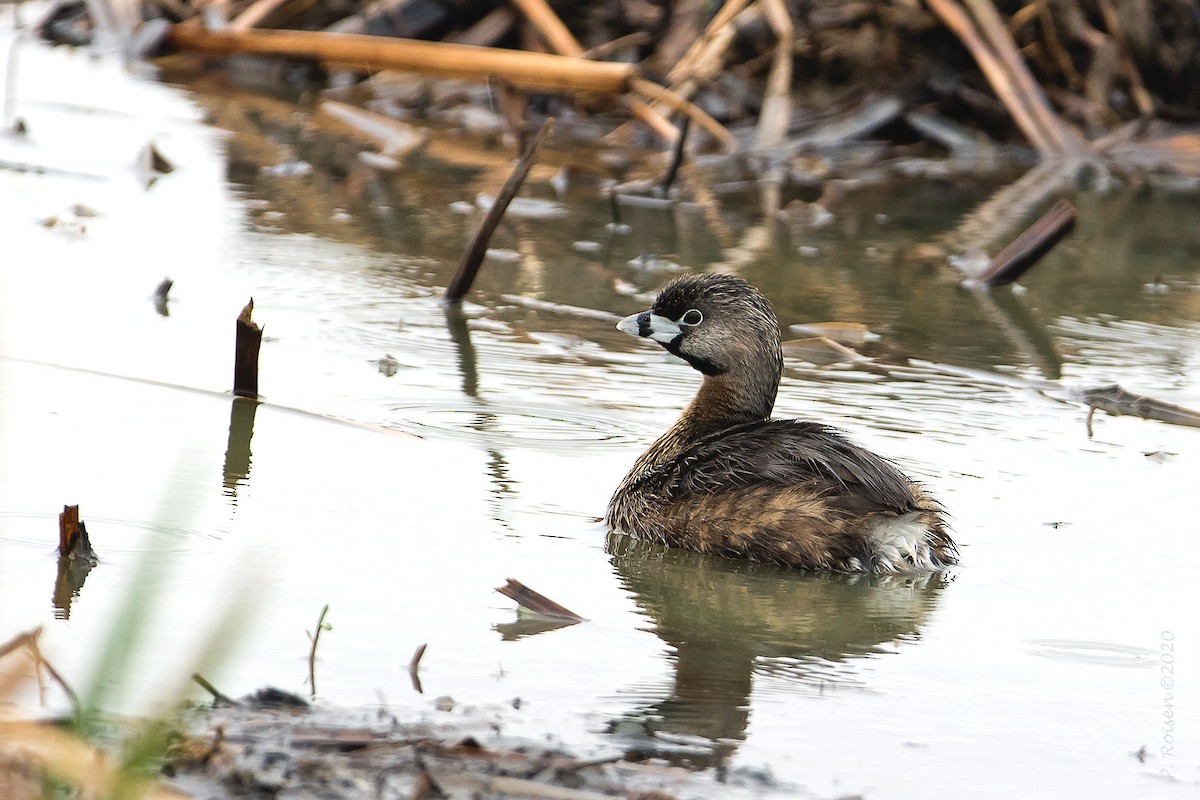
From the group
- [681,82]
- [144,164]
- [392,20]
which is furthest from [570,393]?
[392,20]

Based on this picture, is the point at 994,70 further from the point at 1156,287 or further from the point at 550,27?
the point at 1156,287

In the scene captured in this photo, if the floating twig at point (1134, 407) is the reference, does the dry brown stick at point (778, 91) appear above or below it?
above

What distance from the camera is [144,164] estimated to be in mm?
10305

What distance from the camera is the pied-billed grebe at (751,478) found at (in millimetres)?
5258

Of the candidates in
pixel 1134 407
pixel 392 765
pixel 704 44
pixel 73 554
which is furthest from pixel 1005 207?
pixel 392 765

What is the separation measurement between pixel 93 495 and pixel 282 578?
0.89m

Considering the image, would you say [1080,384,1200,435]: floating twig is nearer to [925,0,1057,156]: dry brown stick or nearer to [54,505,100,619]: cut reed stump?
[54,505,100,619]: cut reed stump

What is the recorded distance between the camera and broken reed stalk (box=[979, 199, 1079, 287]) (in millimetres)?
8445

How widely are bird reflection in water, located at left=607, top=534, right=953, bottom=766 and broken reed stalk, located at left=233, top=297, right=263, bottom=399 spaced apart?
1.54 metres

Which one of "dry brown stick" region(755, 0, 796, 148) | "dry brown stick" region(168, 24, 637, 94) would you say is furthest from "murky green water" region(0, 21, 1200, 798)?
"dry brown stick" region(755, 0, 796, 148)

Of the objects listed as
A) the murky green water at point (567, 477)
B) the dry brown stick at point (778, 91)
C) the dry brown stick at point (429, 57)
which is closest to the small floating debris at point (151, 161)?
the murky green water at point (567, 477)

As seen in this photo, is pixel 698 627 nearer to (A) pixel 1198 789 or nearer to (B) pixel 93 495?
(A) pixel 1198 789

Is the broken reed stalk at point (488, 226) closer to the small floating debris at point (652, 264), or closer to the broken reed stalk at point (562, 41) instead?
the small floating debris at point (652, 264)

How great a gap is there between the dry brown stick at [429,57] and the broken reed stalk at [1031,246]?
294cm
